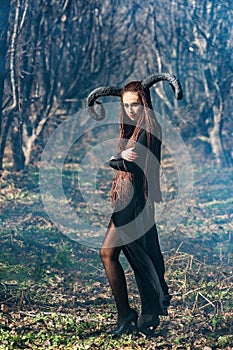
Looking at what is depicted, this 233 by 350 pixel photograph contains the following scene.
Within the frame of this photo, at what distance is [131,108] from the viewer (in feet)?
17.5

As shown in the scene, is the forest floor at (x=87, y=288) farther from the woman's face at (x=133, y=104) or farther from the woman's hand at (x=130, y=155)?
the woman's face at (x=133, y=104)

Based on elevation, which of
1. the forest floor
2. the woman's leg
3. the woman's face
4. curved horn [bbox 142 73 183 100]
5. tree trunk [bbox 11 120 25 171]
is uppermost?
curved horn [bbox 142 73 183 100]

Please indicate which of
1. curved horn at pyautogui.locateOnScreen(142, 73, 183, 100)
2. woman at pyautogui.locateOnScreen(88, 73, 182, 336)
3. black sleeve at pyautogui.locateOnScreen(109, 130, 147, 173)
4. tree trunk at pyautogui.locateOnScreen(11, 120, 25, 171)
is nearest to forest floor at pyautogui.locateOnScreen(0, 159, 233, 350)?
woman at pyautogui.locateOnScreen(88, 73, 182, 336)

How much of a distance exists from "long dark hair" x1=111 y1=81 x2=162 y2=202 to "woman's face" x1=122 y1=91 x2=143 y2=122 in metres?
0.03

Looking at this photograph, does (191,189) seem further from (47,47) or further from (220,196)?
(47,47)

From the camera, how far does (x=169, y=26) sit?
19.7 metres

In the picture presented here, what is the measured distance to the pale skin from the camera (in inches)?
208

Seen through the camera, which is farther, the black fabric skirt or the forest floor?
the forest floor

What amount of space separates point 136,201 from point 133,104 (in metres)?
0.89

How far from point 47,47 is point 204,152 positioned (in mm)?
7006

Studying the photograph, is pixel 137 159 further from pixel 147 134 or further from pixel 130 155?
pixel 147 134

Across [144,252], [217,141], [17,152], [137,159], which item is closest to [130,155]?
[137,159]

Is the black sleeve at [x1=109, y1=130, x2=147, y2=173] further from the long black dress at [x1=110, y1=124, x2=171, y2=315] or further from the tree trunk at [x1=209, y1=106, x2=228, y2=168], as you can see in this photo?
the tree trunk at [x1=209, y1=106, x2=228, y2=168]

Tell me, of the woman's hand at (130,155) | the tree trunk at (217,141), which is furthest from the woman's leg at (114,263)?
the tree trunk at (217,141)
